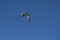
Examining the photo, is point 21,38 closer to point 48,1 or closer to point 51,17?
point 51,17

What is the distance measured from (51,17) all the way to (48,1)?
20cm

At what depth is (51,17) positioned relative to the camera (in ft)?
5.21

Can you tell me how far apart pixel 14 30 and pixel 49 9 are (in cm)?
49

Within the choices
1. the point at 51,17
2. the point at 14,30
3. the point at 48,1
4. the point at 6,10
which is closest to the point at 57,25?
the point at 51,17

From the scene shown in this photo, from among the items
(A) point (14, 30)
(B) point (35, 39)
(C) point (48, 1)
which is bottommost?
(B) point (35, 39)

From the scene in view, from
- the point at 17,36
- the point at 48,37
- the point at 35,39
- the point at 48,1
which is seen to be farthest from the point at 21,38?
the point at 48,1

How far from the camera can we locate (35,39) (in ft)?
5.11

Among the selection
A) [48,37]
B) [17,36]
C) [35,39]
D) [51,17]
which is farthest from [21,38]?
[51,17]

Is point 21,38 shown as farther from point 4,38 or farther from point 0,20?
point 0,20

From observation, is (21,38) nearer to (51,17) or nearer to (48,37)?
(48,37)

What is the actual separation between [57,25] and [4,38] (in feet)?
2.14

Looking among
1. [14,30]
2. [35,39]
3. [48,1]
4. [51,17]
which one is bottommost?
[35,39]

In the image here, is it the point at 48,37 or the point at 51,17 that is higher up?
the point at 51,17

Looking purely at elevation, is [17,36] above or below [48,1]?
below
